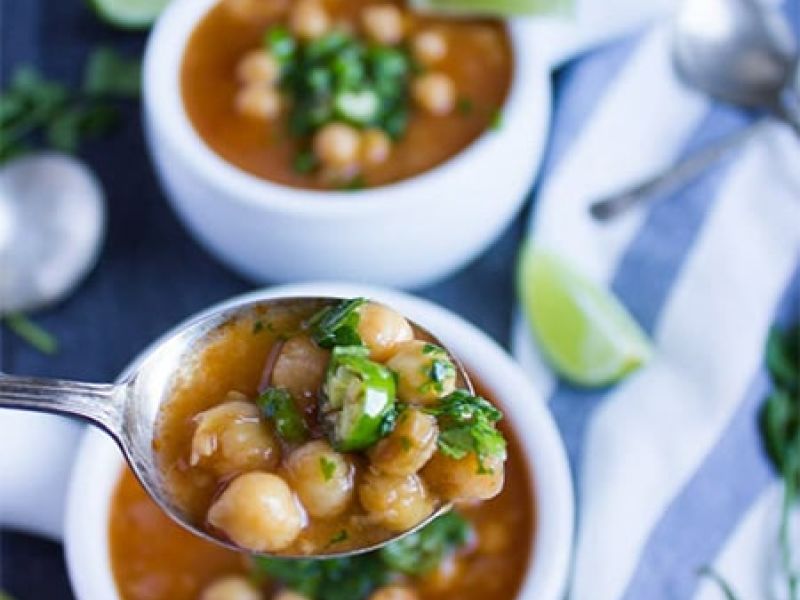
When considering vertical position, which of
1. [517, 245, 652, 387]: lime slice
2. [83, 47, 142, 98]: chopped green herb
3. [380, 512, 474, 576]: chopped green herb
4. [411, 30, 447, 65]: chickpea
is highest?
[411, 30, 447, 65]: chickpea

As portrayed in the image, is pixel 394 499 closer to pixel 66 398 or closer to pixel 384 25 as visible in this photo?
pixel 66 398

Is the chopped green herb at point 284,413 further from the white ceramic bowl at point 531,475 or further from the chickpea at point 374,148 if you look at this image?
the chickpea at point 374,148

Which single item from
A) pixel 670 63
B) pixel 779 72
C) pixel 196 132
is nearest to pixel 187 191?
pixel 196 132

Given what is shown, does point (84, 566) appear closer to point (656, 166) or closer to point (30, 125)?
point (30, 125)

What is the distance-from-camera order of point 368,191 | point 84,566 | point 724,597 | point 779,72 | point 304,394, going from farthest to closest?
point 779,72, point 368,191, point 724,597, point 84,566, point 304,394

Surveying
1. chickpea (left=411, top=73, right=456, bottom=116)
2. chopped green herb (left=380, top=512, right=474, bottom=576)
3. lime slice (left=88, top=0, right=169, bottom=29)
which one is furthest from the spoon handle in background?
lime slice (left=88, top=0, right=169, bottom=29)

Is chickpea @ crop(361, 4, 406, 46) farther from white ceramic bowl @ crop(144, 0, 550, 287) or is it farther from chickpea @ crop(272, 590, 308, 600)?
chickpea @ crop(272, 590, 308, 600)

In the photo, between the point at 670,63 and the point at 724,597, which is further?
the point at 670,63
